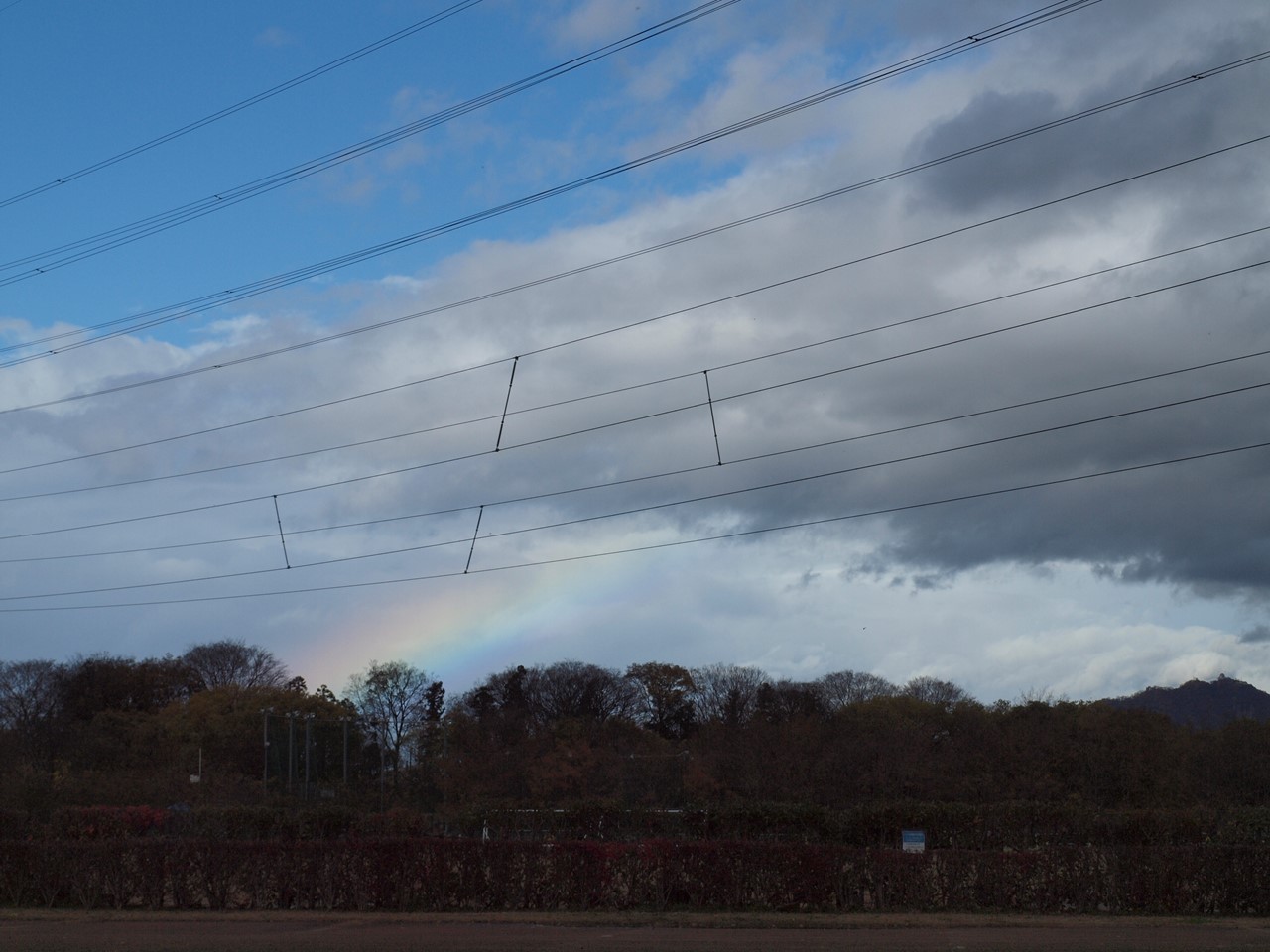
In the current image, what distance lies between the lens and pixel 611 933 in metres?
19.7

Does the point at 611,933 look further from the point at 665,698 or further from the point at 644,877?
the point at 665,698

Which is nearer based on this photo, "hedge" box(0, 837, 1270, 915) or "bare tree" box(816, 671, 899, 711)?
"hedge" box(0, 837, 1270, 915)

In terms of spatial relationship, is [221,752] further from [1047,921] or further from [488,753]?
[1047,921]

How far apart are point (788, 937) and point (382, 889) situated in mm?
8504

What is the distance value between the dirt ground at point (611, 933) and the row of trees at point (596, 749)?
478 inches

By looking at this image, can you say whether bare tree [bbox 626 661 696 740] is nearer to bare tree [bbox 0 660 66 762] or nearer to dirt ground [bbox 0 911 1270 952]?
bare tree [bbox 0 660 66 762]

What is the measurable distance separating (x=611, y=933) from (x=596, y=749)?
121 ft

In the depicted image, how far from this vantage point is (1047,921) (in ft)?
66.9

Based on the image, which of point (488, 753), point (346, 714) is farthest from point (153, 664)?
point (488, 753)

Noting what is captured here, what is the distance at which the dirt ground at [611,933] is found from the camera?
701 inches

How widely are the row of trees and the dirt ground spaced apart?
478 inches

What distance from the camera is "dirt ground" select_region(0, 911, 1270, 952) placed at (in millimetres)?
17812

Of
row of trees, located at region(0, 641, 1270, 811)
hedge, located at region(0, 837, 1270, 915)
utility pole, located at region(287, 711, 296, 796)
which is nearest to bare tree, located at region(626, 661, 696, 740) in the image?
row of trees, located at region(0, 641, 1270, 811)

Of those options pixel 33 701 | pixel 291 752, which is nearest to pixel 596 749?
pixel 291 752
